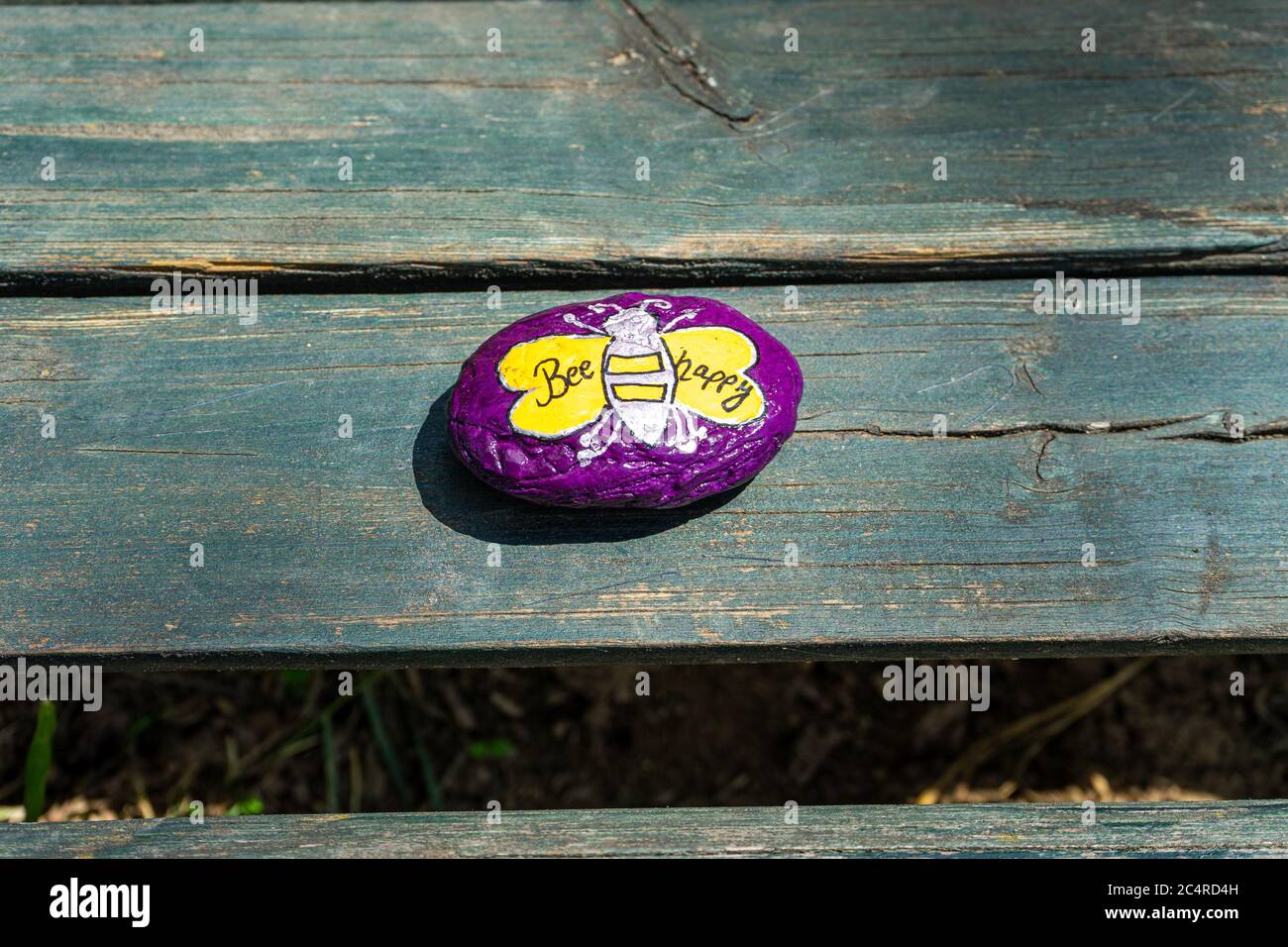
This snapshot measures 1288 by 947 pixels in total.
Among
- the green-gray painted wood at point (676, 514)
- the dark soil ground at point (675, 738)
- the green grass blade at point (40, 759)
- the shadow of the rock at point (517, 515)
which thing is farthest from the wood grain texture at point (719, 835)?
the dark soil ground at point (675, 738)

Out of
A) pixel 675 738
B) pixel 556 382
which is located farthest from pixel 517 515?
pixel 675 738

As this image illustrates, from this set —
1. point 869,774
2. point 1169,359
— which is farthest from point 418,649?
point 869,774

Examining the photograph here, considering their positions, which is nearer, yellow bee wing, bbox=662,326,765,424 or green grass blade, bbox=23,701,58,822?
yellow bee wing, bbox=662,326,765,424

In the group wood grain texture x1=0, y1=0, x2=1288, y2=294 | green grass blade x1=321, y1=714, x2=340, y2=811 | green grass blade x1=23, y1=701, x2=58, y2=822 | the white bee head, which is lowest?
green grass blade x1=321, y1=714, x2=340, y2=811

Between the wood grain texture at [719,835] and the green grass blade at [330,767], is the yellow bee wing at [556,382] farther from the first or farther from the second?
the green grass blade at [330,767]

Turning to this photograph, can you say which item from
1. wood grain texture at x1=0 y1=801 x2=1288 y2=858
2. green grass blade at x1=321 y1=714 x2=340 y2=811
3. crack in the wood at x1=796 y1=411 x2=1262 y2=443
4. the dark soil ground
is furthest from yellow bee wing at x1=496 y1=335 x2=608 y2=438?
green grass blade at x1=321 y1=714 x2=340 y2=811

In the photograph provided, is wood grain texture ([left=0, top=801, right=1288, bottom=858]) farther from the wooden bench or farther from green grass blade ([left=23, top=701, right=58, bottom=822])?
green grass blade ([left=23, top=701, right=58, bottom=822])
